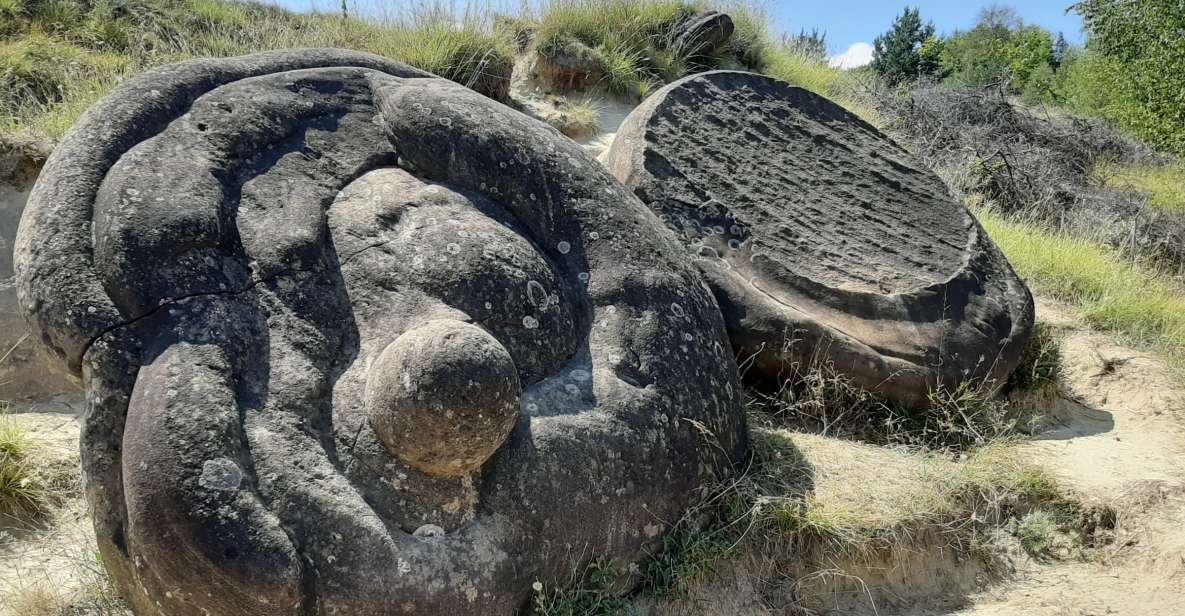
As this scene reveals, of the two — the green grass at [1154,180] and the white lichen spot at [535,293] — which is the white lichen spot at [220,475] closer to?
the white lichen spot at [535,293]

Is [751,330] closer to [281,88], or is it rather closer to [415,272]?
[415,272]

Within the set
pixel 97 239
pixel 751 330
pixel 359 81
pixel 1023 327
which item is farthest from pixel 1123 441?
pixel 97 239

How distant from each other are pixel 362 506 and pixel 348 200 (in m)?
1.11

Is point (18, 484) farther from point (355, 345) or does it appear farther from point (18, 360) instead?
point (355, 345)

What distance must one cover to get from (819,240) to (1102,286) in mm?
2611

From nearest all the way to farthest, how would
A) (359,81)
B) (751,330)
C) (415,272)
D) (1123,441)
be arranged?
(415,272) → (359,81) → (751,330) → (1123,441)

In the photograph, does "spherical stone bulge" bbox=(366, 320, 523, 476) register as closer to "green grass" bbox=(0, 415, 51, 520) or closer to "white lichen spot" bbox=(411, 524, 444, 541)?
"white lichen spot" bbox=(411, 524, 444, 541)

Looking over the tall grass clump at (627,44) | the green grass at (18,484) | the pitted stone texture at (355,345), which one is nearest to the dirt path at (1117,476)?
the pitted stone texture at (355,345)


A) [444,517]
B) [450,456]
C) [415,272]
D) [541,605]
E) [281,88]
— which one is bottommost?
[541,605]

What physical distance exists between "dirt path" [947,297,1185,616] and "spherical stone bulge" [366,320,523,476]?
6.17 feet

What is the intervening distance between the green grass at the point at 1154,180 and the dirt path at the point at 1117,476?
6.05m

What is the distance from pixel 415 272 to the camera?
2814 mm

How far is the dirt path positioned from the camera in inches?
131

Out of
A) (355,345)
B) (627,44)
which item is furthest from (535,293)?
(627,44)
